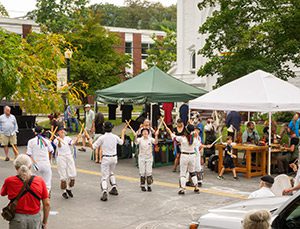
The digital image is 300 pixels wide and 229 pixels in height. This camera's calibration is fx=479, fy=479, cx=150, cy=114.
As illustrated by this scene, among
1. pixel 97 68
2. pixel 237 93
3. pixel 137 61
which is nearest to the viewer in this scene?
pixel 237 93

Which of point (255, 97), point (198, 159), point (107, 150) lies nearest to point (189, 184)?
point (198, 159)

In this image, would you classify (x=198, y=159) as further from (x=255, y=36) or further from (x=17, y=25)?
(x=17, y=25)

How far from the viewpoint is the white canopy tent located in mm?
13723

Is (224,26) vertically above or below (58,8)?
below

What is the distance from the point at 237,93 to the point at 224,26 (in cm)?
580

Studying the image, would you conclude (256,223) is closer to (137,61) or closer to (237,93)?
(237,93)

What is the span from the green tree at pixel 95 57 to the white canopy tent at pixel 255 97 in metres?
19.0

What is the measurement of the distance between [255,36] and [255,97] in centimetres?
525

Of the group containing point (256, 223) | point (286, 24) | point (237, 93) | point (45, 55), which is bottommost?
point (256, 223)

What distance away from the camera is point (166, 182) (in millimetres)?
13602

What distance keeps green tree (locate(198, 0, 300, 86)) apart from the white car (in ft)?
42.2

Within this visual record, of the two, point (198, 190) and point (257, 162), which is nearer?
point (198, 190)

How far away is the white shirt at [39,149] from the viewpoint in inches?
404

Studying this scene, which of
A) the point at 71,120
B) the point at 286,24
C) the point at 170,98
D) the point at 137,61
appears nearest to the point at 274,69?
the point at 286,24
